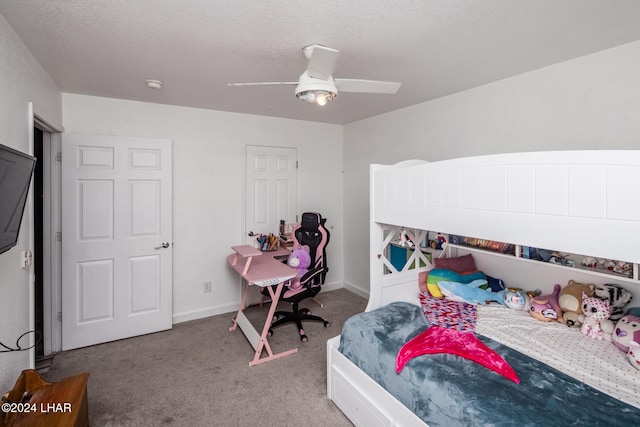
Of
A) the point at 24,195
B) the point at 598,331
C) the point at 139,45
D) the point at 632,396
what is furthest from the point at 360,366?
the point at 139,45

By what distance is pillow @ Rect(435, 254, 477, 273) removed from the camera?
2834 millimetres

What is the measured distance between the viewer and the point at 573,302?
6.86 ft

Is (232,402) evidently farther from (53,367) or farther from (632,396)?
(632,396)

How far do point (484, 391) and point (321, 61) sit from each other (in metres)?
1.81

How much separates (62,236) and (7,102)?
1606 millimetres

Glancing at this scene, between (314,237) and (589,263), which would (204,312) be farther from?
(589,263)

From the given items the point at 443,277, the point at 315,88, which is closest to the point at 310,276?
the point at 443,277

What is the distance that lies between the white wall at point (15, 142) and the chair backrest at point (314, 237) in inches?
86.3

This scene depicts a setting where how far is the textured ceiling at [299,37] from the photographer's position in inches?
62.5

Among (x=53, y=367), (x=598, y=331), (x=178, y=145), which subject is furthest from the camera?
(x=178, y=145)

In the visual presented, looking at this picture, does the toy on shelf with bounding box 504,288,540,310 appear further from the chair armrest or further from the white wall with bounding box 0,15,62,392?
the white wall with bounding box 0,15,62,392

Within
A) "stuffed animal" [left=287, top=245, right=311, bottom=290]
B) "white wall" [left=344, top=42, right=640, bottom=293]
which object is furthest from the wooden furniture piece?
"white wall" [left=344, top=42, right=640, bottom=293]

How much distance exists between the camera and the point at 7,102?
1713 mm

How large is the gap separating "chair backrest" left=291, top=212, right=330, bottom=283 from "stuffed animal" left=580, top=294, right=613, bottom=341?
2154 mm
